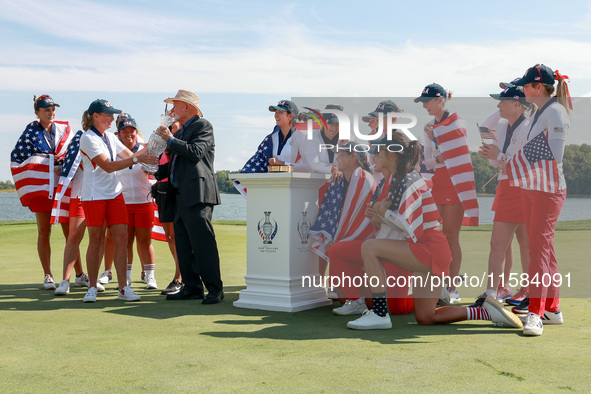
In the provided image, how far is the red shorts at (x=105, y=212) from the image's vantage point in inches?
227

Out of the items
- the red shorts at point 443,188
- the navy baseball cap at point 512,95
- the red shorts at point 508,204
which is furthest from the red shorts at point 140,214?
the navy baseball cap at point 512,95

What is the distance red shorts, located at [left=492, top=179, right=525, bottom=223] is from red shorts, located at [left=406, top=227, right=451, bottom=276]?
47.5 inches

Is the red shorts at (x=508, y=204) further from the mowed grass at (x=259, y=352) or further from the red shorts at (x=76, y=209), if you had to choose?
the red shorts at (x=76, y=209)

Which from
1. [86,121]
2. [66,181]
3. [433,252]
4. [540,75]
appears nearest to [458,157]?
[540,75]

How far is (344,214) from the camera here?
5359mm

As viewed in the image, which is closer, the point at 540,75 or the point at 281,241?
the point at 540,75

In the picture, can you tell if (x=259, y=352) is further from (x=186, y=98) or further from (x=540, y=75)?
(x=186, y=98)

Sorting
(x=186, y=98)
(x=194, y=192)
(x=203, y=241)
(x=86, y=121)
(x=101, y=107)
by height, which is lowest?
(x=203, y=241)

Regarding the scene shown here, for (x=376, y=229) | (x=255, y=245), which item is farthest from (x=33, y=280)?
(x=376, y=229)

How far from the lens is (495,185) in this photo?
570 centimetres

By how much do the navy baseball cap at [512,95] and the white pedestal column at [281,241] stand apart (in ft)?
5.39

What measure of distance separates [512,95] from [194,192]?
287 cm

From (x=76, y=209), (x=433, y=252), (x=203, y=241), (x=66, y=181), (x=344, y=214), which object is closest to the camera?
(x=433, y=252)

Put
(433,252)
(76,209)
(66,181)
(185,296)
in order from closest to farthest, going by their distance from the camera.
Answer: (433,252) < (185,296) < (76,209) < (66,181)
